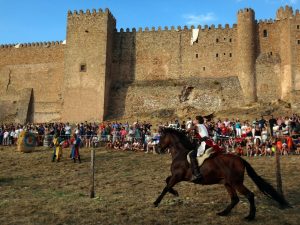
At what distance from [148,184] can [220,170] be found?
3702 millimetres

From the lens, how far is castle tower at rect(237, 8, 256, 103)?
3338 centimetres

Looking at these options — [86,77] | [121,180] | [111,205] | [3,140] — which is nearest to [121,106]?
[86,77]

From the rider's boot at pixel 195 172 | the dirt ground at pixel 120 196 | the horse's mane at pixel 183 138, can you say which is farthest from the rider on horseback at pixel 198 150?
the dirt ground at pixel 120 196

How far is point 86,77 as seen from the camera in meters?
35.4

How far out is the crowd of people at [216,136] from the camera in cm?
1645

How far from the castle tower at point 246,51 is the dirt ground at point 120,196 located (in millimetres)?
18575

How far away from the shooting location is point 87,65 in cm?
3553

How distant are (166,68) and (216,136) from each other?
20.5 metres

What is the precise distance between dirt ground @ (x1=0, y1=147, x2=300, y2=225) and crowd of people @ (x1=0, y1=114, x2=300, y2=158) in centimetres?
109

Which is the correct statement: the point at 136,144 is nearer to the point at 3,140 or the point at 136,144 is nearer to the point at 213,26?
the point at 3,140

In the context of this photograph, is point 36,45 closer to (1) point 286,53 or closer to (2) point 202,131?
(1) point 286,53

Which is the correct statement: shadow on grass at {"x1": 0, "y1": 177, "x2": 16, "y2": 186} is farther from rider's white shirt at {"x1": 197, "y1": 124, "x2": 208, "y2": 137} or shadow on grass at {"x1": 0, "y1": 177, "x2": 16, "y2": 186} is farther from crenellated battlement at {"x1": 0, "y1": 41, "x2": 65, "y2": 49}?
crenellated battlement at {"x1": 0, "y1": 41, "x2": 65, "y2": 49}

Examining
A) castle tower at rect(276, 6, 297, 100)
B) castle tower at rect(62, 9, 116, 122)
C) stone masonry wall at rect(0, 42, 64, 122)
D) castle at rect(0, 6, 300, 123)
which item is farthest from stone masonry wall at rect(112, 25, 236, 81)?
stone masonry wall at rect(0, 42, 64, 122)

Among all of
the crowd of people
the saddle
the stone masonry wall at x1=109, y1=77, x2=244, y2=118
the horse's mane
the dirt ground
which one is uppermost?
the stone masonry wall at x1=109, y1=77, x2=244, y2=118
